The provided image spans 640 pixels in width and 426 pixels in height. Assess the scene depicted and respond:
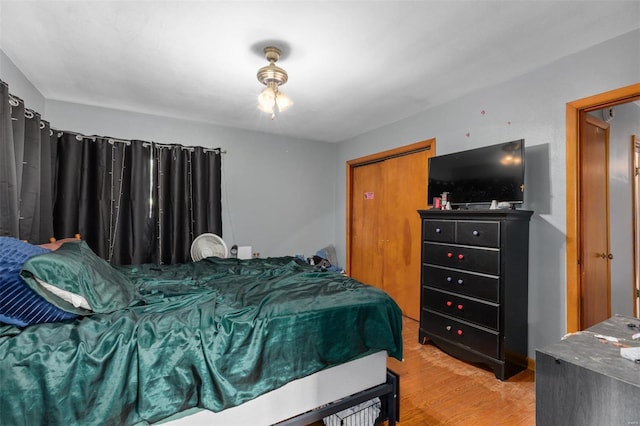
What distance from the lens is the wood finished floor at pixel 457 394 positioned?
1940 mm

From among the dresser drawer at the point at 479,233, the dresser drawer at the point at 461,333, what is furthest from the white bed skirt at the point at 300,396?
the dresser drawer at the point at 479,233

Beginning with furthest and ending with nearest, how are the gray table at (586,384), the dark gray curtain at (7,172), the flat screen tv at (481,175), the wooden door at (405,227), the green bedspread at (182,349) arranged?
the wooden door at (405,227)
the flat screen tv at (481,175)
the dark gray curtain at (7,172)
the green bedspread at (182,349)
the gray table at (586,384)

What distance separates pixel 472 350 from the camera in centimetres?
259

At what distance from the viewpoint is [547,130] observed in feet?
8.30

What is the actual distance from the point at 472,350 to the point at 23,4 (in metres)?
4.08

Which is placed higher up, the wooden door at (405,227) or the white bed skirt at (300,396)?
A: the wooden door at (405,227)

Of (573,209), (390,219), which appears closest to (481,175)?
(573,209)

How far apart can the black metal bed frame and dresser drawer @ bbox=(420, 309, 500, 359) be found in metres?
1.09

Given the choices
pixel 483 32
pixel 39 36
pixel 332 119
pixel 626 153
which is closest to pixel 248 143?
pixel 332 119

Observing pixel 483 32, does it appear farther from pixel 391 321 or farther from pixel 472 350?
pixel 472 350

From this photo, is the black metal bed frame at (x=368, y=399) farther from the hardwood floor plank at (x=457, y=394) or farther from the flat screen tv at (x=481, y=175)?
the flat screen tv at (x=481, y=175)

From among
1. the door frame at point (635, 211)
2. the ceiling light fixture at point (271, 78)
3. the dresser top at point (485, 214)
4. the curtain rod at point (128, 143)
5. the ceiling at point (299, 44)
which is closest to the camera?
the ceiling at point (299, 44)

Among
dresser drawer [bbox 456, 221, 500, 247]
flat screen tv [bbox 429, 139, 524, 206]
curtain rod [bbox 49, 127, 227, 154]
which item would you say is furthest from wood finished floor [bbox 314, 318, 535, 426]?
curtain rod [bbox 49, 127, 227, 154]

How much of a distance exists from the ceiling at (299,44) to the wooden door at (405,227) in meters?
0.92
